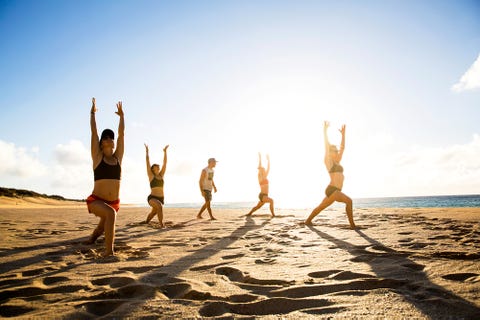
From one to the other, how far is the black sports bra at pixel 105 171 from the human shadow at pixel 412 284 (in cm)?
350

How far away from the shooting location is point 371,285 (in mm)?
2420

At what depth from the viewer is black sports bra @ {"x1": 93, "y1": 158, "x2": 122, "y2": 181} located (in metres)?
4.29

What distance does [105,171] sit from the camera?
170 inches

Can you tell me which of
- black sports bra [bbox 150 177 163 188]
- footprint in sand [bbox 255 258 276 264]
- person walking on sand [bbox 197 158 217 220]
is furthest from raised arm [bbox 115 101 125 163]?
person walking on sand [bbox 197 158 217 220]

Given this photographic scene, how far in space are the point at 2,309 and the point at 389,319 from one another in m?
2.63

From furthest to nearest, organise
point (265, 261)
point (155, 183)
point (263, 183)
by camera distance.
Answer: point (263, 183)
point (155, 183)
point (265, 261)

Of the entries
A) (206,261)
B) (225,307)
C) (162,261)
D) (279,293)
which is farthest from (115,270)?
(279,293)

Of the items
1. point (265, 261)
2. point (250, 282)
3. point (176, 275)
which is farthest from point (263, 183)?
point (250, 282)

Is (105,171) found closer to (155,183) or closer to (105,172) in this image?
(105,172)

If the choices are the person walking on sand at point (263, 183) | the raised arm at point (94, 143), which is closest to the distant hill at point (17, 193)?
the person walking on sand at point (263, 183)

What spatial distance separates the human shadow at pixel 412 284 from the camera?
72.6 inches

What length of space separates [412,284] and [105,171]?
4012 millimetres

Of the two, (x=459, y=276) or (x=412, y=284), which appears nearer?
(x=412, y=284)

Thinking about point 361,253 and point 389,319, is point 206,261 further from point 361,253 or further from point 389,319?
point 389,319
